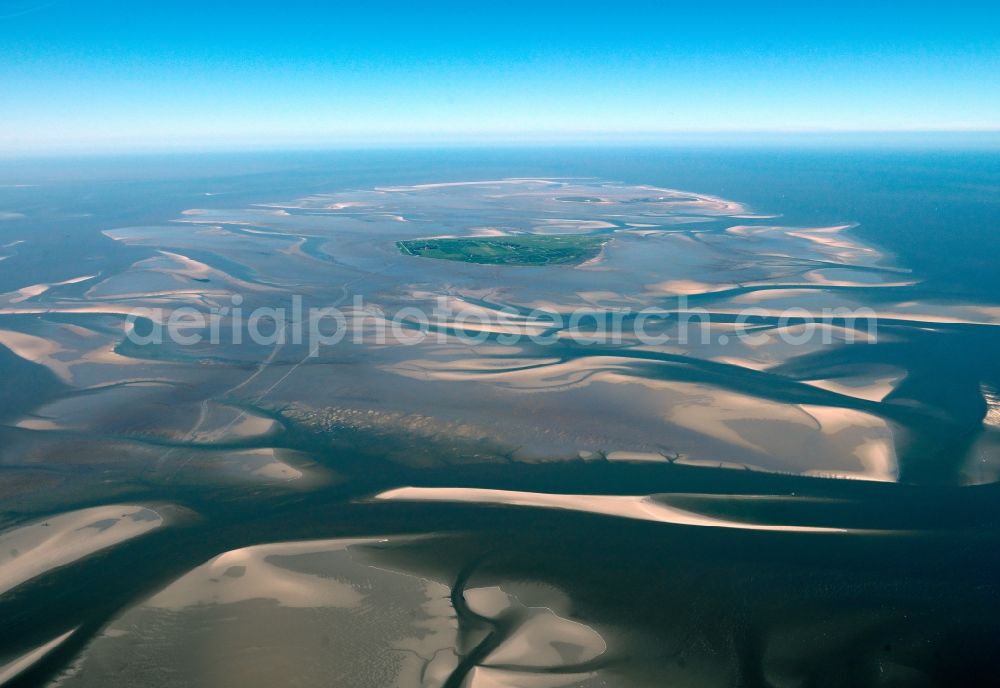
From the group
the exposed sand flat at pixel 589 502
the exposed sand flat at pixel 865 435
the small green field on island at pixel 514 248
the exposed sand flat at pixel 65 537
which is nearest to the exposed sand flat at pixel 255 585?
the exposed sand flat at pixel 65 537

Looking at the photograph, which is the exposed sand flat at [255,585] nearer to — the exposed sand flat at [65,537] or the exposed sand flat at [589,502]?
the exposed sand flat at [65,537]

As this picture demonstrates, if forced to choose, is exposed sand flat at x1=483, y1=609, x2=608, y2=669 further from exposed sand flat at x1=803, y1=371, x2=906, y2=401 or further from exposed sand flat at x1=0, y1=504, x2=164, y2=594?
exposed sand flat at x1=803, y1=371, x2=906, y2=401

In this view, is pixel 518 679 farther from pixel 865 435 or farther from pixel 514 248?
pixel 514 248

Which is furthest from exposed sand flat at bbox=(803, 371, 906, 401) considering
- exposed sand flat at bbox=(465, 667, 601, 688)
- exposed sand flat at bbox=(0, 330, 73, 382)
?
exposed sand flat at bbox=(0, 330, 73, 382)

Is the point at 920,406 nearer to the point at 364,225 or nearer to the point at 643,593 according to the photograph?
the point at 643,593

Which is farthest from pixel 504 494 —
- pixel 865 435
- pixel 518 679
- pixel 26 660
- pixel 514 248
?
pixel 514 248

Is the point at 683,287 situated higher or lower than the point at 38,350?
higher
